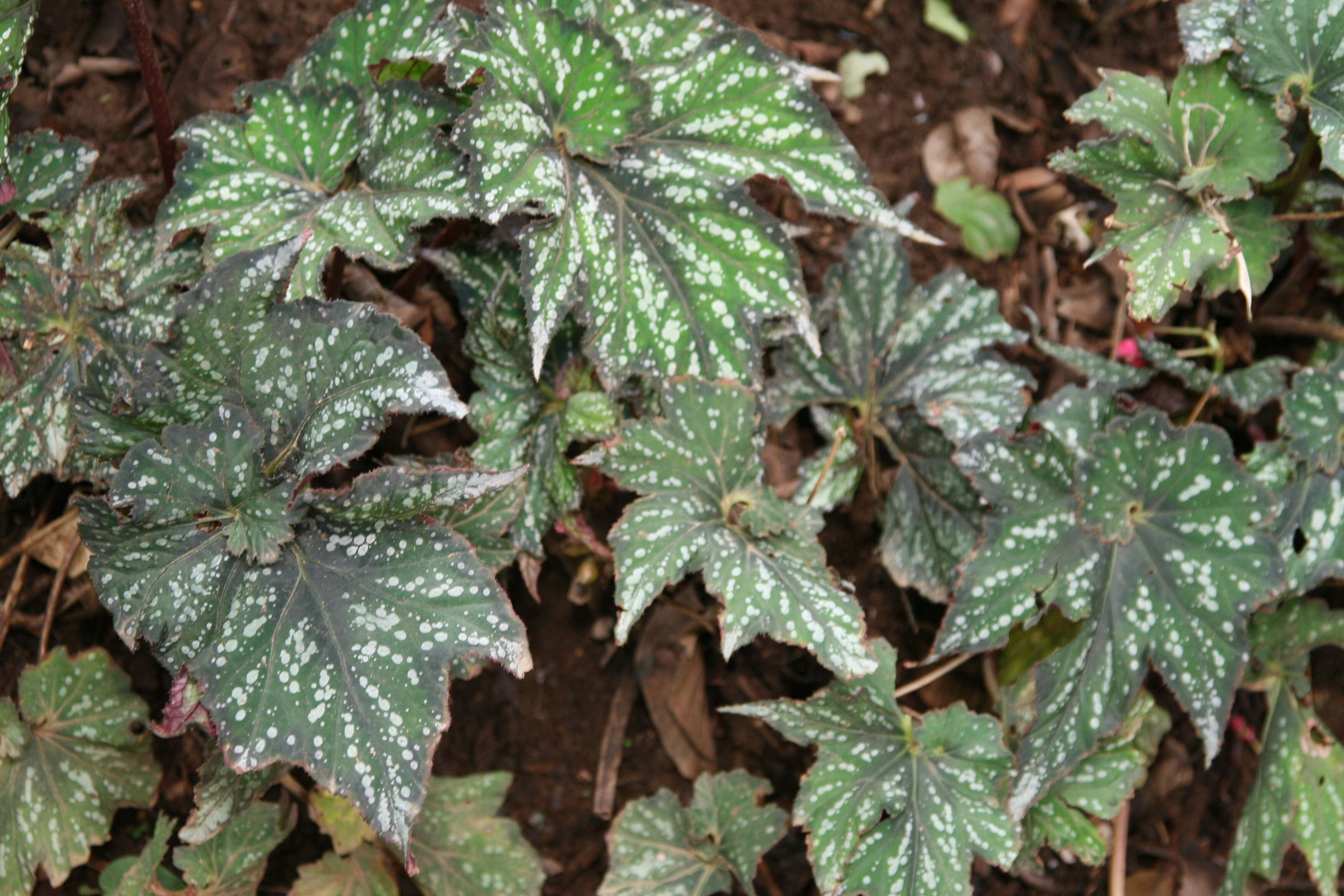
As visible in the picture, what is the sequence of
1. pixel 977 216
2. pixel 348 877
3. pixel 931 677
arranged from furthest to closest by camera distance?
pixel 977 216 < pixel 931 677 < pixel 348 877

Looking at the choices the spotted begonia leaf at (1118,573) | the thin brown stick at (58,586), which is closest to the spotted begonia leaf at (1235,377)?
the spotted begonia leaf at (1118,573)

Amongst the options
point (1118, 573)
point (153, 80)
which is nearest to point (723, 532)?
point (1118, 573)

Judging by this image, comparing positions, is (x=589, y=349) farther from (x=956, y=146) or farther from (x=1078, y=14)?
(x=1078, y=14)

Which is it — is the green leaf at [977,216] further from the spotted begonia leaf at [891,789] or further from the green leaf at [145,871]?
the green leaf at [145,871]

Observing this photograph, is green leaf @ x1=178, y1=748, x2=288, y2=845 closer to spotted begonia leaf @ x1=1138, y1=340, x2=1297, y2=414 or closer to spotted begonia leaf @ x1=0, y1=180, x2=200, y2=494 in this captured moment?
spotted begonia leaf @ x1=0, y1=180, x2=200, y2=494

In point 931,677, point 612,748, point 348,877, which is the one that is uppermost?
point 931,677

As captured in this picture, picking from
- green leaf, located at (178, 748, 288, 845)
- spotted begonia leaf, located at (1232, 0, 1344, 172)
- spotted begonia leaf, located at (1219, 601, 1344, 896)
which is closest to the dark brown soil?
spotted begonia leaf, located at (1219, 601, 1344, 896)

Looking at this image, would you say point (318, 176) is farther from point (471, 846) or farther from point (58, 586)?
point (471, 846)
